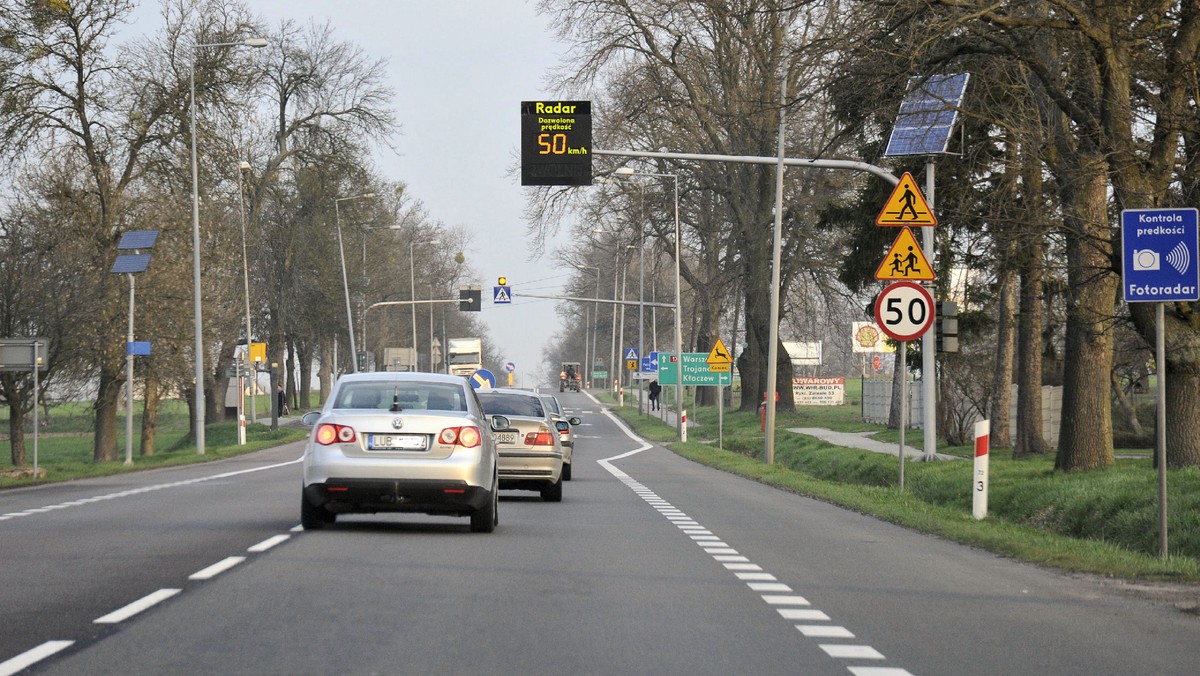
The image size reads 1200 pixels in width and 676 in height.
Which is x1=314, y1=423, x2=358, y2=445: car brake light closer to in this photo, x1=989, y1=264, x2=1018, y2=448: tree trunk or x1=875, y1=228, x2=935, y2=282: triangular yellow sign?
x1=875, y1=228, x2=935, y2=282: triangular yellow sign

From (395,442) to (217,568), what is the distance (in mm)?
3734

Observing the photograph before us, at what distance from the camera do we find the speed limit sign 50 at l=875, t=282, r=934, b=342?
22.1 meters

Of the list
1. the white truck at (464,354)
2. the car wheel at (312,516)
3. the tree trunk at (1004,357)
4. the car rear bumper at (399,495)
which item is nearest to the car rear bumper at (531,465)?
the car wheel at (312,516)

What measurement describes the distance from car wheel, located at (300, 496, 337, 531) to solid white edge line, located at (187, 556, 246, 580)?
2.82 m

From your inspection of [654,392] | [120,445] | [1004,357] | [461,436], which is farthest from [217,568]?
[654,392]

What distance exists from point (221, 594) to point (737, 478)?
22754mm

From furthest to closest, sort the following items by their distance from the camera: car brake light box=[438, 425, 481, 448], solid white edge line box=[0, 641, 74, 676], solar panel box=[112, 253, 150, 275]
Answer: solar panel box=[112, 253, 150, 275] → car brake light box=[438, 425, 481, 448] → solid white edge line box=[0, 641, 74, 676]

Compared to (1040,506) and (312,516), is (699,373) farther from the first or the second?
(312,516)

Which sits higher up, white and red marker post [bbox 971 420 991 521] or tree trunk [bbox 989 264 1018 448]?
tree trunk [bbox 989 264 1018 448]

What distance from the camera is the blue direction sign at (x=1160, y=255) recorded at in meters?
14.5

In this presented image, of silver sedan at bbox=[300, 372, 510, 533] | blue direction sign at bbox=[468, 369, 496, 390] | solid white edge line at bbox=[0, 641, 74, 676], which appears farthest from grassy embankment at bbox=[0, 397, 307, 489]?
solid white edge line at bbox=[0, 641, 74, 676]

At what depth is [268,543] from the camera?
14.5m

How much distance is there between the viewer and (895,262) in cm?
2256

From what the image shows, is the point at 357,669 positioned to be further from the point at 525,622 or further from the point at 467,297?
the point at 467,297
